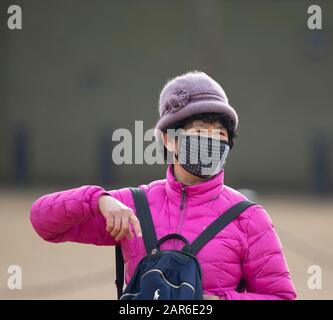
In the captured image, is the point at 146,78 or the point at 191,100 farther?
the point at 146,78

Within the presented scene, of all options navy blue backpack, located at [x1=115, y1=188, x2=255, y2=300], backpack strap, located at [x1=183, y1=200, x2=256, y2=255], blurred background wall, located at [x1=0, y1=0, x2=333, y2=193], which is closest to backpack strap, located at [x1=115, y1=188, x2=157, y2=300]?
navy blue backpack, located at [x1=115, y1=188, x2=255, y2=300]

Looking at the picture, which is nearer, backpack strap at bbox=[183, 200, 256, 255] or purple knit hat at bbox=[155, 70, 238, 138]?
backpack strap at bbox=[183, 200, 256, 255]

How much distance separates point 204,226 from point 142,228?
0.20 m

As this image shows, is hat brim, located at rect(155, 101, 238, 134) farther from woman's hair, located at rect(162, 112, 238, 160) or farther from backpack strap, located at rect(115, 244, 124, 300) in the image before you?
backpack strap, located at rect(115, 244, 124, 300)

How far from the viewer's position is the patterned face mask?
2.69 m

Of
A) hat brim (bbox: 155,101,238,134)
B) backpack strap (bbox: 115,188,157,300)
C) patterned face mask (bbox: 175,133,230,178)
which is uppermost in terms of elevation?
hat brim (bbox: 155,101,238,134)

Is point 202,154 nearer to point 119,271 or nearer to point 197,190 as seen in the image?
point 197,190

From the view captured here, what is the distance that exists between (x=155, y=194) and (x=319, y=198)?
55.0 ft

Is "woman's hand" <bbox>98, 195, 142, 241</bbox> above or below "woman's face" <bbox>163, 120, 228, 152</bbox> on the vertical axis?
below

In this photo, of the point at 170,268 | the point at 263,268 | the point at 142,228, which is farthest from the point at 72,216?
the point at 263,268

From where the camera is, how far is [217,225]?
258cm

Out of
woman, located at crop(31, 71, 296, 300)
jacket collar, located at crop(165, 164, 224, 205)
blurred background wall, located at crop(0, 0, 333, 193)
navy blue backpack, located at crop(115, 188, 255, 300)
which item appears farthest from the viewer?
blurred background wall, located at crop(0, 0, 333, 193)

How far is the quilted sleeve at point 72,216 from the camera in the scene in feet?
8.52

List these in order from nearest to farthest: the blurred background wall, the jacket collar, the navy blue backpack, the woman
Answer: the navy blue backpack < the woman < the jacket collar < the blurred background wall
